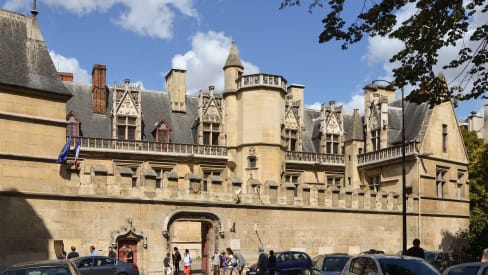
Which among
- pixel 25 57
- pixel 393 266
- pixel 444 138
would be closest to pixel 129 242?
pixel 25 57

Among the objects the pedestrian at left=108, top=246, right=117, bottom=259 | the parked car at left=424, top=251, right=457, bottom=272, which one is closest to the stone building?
the pedestrian at left=108, top=246, right=117, bottom=259

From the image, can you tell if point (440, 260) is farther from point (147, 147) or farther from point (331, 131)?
point (147, 147)

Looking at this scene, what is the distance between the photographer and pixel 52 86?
Result: 911 inches

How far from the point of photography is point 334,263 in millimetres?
19719

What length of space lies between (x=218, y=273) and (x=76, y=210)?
5.68 m

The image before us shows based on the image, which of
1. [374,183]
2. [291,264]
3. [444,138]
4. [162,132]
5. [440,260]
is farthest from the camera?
[374,183]

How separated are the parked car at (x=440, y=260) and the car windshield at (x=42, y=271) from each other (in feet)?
56.5

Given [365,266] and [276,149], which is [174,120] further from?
[365,266]

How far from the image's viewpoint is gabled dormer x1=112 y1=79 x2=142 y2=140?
113ft

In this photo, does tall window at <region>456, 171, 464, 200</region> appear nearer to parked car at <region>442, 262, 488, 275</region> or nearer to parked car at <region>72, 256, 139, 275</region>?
parked car at <region>72, 256, 139, 275</region>

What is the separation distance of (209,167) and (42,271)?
24626 mm

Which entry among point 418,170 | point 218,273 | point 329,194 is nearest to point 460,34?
point 218,273

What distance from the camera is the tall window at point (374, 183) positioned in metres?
35.1

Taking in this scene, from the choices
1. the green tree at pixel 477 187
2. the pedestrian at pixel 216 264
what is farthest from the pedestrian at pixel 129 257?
the green tree at pixel 477 187
